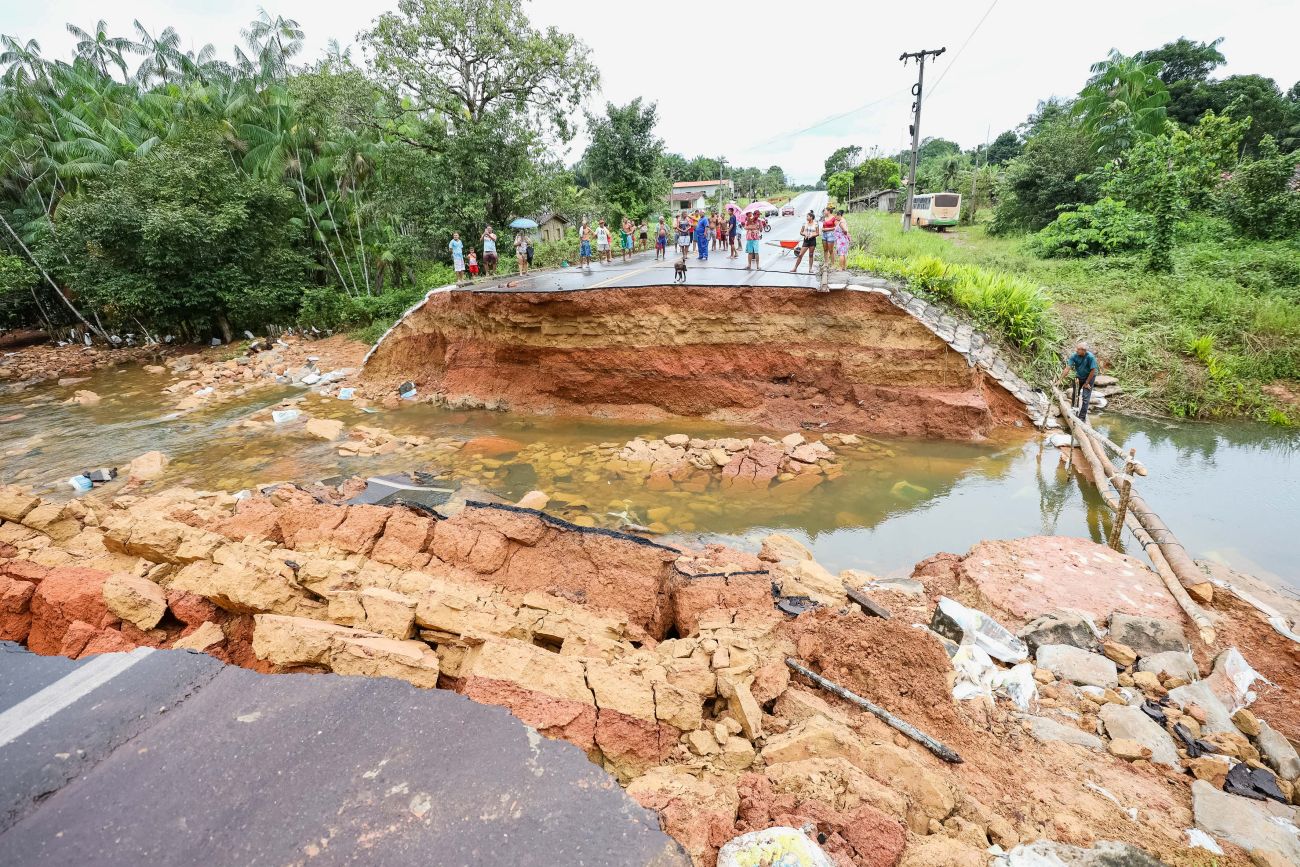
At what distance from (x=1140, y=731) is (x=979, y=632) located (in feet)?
4.21

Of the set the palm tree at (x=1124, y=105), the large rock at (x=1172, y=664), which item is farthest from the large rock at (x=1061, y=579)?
the palm tree at (x=1124, y=105)

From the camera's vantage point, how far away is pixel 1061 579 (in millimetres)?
6496

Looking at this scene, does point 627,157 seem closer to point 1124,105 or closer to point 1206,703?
point 1124,105

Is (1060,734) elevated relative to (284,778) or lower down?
lower down

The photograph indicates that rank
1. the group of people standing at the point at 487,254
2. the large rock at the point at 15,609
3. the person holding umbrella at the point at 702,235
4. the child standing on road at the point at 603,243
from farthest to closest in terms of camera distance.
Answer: the child standing on road at the point at 603,243
the person holding umbrella at the point at 702,235
the group of people standing at the point at 487,254
the large rock at the point at 15,609

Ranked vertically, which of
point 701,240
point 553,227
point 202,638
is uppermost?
point 553,227

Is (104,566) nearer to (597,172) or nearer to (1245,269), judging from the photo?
(1245,269)

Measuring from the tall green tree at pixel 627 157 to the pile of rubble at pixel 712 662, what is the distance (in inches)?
887

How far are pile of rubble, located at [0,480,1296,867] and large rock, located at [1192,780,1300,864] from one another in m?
0.01

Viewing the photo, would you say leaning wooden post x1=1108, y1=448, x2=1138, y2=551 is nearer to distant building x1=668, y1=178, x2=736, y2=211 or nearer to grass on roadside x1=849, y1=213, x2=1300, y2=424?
grass on roadside x1=849, y1=213, x2=1300, y2=424

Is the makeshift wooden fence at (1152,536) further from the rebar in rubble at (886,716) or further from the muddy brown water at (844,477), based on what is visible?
the rebar in rubble at (886,716)

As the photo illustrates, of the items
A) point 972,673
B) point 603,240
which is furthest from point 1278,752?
point 603,240

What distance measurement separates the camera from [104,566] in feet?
15.7

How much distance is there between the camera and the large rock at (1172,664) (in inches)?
190
